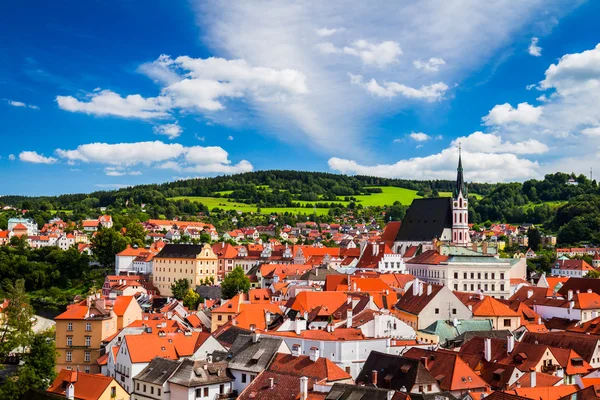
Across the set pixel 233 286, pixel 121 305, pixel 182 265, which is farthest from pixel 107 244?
pixel 121 305

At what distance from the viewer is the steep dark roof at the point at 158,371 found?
39062mm

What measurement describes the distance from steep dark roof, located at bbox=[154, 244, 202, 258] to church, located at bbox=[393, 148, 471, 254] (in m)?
31.5

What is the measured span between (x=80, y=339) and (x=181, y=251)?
51.8 meters

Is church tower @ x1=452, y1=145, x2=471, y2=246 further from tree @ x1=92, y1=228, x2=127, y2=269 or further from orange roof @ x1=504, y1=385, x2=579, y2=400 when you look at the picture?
orange roof @ x1=504, y1=385, x2=579, y2=400

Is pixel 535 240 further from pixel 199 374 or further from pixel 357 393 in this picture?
pixel 357 393

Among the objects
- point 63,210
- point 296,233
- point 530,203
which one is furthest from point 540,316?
point 63,210

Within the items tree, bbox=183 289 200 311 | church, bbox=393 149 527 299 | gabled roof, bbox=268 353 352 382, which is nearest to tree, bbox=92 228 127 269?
tree, bbox=183 289 200 311

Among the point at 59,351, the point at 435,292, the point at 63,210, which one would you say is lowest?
the point at 59,351

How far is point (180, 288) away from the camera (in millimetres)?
93625

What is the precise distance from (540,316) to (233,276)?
3820cm

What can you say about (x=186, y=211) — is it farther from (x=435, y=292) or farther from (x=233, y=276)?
(x=435, y=292)

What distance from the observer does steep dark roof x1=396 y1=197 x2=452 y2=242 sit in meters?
102

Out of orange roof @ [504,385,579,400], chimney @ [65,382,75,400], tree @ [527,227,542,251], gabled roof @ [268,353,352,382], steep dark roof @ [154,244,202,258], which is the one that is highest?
tree @ [527,227,542,251]

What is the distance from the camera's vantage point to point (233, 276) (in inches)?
3366
